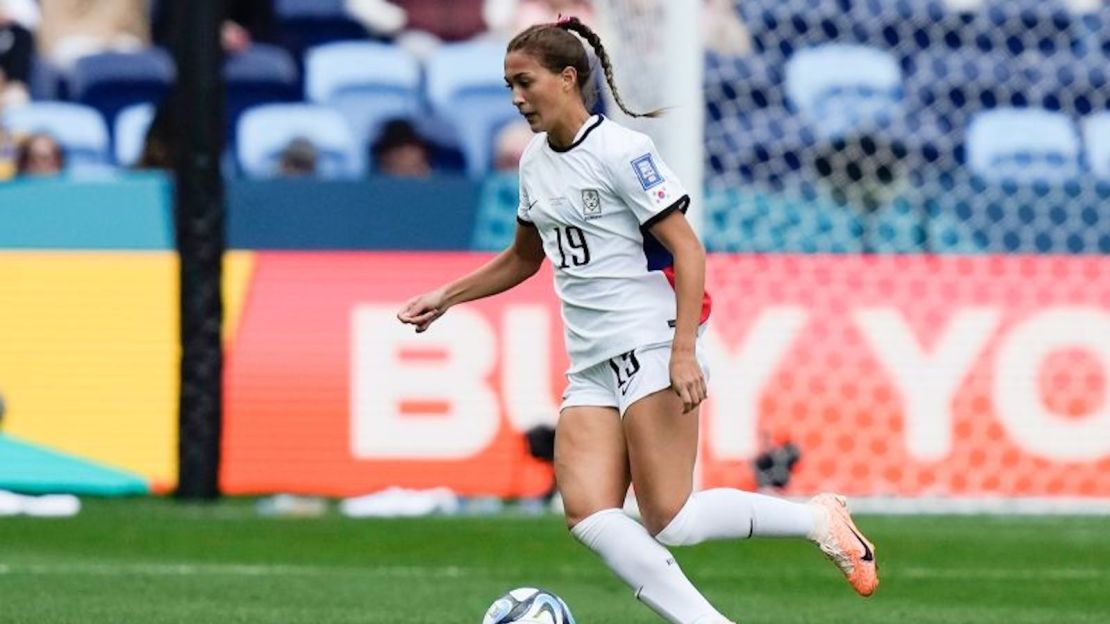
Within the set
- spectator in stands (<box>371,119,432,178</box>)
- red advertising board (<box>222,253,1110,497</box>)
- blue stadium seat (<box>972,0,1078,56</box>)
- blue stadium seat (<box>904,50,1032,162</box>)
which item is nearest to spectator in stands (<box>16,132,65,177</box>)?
red advertising board (<box>222,253,1110,497</box>)

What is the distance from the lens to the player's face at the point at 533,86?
5.33 m

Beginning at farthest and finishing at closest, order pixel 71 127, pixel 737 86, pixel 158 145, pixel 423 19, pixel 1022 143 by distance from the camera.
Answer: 1. pixel 423 19
2. pixel 71 127
3. pixel 1022 143
4. pixel 737 86
5. pixel 158 145

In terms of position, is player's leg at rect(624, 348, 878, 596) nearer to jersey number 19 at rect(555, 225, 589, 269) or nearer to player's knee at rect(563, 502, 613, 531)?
player's knee at rect(563, 502, 613, 531)

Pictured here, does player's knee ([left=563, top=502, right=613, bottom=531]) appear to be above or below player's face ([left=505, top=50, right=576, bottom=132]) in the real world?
below

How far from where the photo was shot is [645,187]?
208 inches

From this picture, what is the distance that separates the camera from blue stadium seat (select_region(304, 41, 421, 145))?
1417 centimetres

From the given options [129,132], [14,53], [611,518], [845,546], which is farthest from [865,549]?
[14,53]

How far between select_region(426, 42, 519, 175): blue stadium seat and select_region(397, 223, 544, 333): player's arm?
7772mm

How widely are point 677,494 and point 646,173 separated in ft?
2.50

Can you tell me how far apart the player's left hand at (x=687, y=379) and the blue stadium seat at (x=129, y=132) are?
887cm

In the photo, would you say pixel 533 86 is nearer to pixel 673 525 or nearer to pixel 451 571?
pixel 673 525

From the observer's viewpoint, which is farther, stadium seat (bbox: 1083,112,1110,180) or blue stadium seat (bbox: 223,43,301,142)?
blue stadium seat (bbox: 223,43,301,142)

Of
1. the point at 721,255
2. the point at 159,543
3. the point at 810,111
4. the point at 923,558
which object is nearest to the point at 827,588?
the point at 923,558

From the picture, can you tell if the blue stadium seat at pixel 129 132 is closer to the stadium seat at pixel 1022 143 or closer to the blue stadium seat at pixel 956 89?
the blue stadium seat at pixel 956 89
